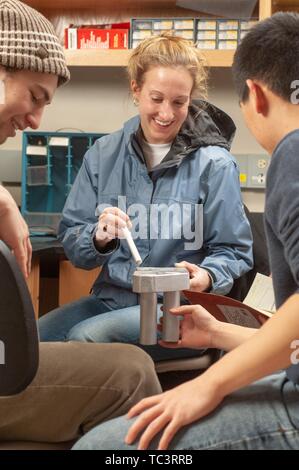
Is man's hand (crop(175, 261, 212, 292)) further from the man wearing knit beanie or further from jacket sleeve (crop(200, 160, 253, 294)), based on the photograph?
the man wearing knit beanie

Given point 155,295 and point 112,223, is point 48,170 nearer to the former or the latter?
point 112,223

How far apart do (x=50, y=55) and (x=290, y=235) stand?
649 mm

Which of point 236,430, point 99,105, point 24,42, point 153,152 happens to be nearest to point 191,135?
point 153,152

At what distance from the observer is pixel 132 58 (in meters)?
1.85

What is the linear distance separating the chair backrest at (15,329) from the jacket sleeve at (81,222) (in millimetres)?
853

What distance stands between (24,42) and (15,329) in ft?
1.92

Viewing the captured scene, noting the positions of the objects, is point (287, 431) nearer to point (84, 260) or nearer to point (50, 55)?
point (50, 55)

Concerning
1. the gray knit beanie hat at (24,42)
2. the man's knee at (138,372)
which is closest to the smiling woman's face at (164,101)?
the gray knit beanie hat at (24,42)

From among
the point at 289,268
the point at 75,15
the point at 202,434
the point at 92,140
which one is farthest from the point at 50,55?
the point at 75,15

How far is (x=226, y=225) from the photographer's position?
1.73m

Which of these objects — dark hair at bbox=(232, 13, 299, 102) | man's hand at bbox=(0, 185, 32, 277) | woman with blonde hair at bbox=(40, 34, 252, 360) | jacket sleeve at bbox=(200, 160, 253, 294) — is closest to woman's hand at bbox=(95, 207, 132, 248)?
woman with blonde hair at bbox=(40, 34, 252, 360)

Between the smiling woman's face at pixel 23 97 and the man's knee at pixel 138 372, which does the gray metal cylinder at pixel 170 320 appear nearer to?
the man's knee at pixel 138 372

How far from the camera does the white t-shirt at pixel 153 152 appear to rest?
1810 millimetres

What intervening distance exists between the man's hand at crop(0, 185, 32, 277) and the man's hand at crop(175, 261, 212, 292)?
0.47 m
